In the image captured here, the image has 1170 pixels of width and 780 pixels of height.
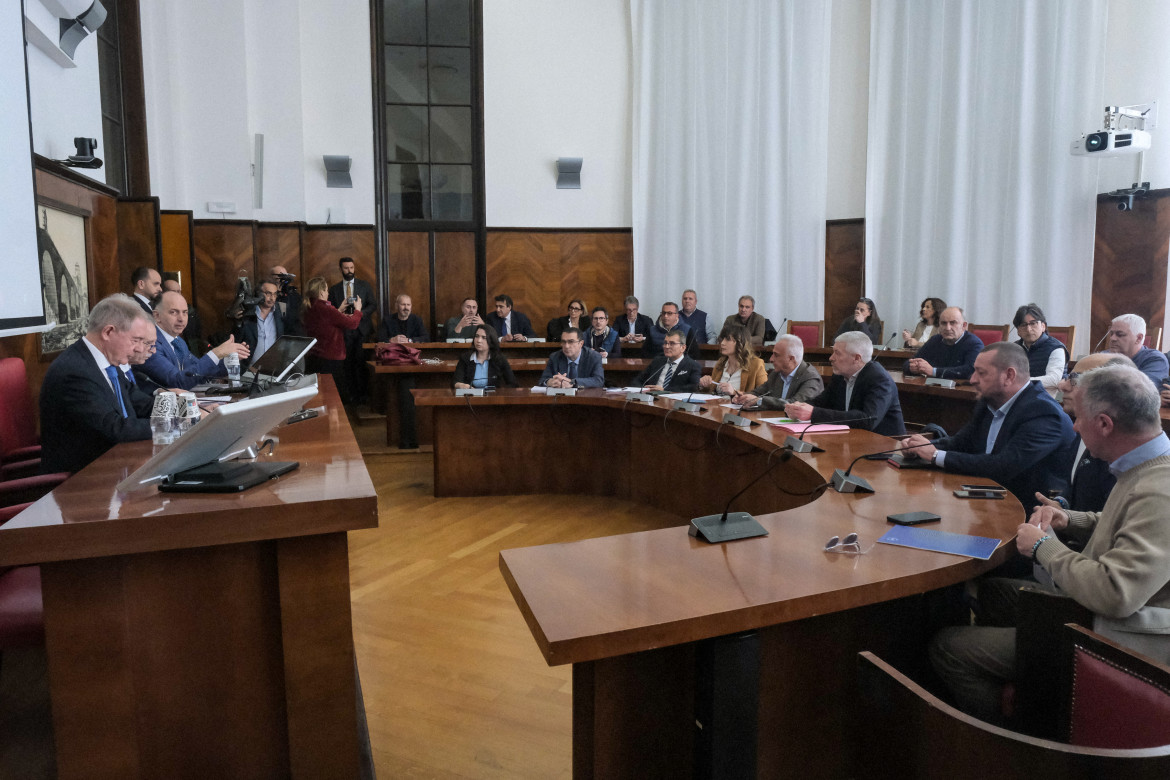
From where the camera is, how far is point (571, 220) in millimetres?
9664

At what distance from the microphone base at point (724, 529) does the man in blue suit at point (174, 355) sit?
3206mm

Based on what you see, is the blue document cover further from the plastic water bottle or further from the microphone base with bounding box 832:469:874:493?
the plastic water bottle

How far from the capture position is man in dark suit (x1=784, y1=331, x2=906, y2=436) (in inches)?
148

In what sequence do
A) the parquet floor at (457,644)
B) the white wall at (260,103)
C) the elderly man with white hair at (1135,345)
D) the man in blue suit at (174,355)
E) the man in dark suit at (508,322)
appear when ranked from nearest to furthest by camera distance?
1. the parquet floor at (457,644)
2. the man in blue suit at (174,355)
3. the elderly man with white hair at (1135,345)
4. the white wall at (260,103)
5. the man in dark suit at (508,322)

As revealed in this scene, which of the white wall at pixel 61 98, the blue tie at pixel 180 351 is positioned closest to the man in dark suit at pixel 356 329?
the white wall at pixel 61 98

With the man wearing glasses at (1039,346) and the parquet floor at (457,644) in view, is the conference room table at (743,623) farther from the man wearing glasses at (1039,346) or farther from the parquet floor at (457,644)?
the man wearing glasses at (1039,346)

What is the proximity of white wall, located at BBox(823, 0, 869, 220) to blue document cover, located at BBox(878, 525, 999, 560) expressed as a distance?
7082mm

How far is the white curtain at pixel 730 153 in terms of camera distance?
8.54m

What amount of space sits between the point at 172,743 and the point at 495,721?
2.99ft

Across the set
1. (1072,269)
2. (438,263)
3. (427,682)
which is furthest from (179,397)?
(1072,269)

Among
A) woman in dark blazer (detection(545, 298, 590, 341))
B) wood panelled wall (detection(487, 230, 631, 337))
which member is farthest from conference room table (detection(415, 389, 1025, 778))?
wood panelled wall (detection(487, 230, 631, 337))

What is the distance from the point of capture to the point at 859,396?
12.8 feet

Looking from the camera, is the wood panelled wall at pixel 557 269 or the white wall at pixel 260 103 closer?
the white wall at pixel 260 103

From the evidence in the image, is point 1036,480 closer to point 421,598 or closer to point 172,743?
point 421,598
